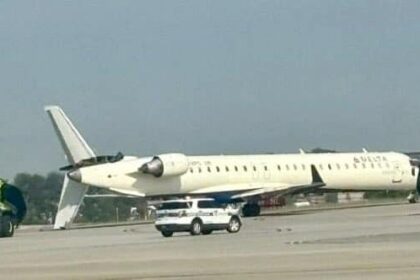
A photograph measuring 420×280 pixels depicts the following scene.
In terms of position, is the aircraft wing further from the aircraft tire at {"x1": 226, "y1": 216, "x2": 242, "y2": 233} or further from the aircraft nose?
the aircraft tire at {"x1": 226, "y1": 216, "x2": 242, "y2": 233}

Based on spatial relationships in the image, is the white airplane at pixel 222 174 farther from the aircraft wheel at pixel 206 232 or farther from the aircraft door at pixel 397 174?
the aircraft wheel at pixel 206 232

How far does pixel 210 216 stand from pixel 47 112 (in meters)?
24.4

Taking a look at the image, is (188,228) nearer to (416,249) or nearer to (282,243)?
(282,243)

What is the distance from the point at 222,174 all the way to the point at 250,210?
2.77 metres

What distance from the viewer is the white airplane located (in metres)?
73.7

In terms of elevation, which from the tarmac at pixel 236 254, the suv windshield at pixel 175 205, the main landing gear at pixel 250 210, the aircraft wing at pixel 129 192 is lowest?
the tarmac at pixel 236 254

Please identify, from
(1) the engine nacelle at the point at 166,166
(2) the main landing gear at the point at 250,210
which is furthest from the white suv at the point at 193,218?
(2) the main landing gear at the point at 250,210

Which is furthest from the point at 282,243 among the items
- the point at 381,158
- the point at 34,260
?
the point at 381,158

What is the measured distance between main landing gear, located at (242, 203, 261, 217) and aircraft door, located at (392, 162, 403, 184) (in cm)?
1017

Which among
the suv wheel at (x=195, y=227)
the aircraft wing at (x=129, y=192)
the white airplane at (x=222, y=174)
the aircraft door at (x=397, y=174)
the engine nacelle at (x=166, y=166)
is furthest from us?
the aircraft door at (x=397, y=174)

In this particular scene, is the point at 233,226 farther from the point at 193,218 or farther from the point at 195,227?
the point at 193,218

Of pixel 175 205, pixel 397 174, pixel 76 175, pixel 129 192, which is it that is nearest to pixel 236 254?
pixel 175 205

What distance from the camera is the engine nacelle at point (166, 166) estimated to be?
7288 cm

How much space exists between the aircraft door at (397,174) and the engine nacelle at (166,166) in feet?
49.1
